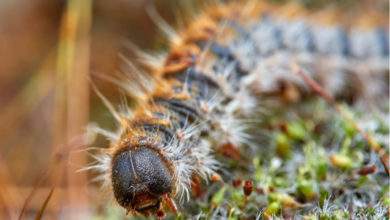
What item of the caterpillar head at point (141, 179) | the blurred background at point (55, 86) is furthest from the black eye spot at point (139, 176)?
the blurred background at point (55, 86)

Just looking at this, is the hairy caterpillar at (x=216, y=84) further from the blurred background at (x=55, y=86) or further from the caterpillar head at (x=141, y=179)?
the blurred background at (x=55, y=86)

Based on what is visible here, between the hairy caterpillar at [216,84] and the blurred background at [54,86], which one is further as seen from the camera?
the blurred background at [54,86]

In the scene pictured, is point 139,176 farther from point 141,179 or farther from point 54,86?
point 54,86

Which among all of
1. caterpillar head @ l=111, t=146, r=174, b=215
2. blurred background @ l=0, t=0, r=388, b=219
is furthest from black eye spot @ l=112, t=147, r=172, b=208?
blurred background @ l=0, t=0, r=388, b=219

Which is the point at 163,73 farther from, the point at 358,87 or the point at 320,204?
the point at 358,87

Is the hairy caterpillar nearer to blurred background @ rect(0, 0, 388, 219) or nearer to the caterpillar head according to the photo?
the caterpillar head

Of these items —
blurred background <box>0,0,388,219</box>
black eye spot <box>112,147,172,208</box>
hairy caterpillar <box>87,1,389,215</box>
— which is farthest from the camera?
blurred background <box>0,0,388,219</box>

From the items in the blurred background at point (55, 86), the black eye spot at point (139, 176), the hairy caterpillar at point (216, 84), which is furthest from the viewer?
the blurred background at point (55, 86)

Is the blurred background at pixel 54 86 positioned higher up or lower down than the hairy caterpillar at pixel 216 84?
lower down
